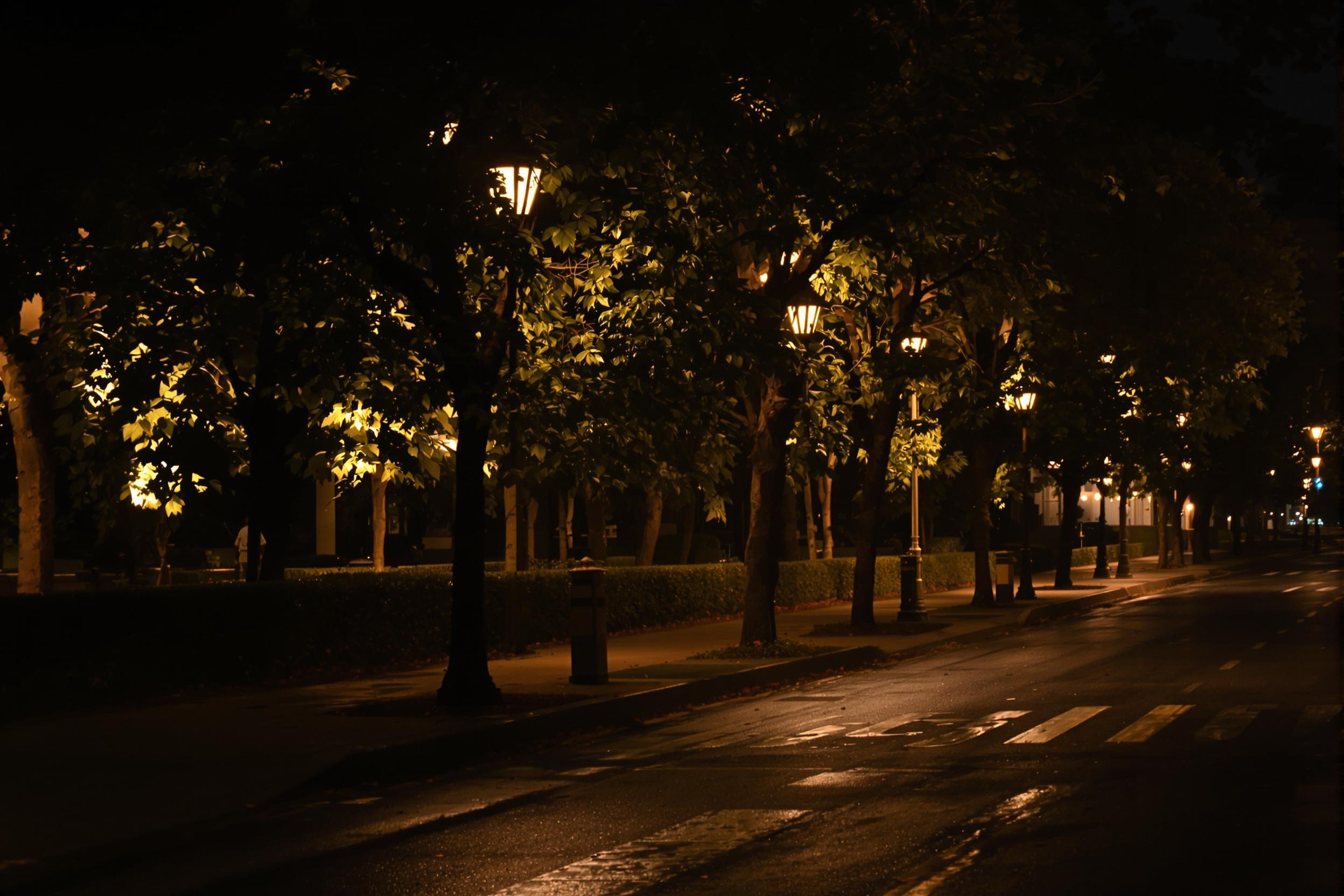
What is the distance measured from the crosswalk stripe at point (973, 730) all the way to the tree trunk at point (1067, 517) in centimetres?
2777

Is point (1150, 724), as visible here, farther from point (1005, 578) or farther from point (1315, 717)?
point (1005, 578)

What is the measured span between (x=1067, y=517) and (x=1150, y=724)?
98.5 ft

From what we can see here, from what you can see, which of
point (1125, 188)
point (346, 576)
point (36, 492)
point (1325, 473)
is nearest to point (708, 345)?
point (346, 576)

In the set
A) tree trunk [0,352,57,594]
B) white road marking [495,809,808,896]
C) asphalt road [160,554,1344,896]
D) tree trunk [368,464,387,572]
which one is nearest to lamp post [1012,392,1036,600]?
tree trunk [368,464,387,572]

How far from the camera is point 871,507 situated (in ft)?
96.3

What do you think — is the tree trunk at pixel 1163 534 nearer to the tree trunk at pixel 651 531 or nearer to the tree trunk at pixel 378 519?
the tree trunk at pixel 651 531

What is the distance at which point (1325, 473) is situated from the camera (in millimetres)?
102625

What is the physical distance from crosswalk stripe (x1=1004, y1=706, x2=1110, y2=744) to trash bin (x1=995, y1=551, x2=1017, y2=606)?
67.5 feet

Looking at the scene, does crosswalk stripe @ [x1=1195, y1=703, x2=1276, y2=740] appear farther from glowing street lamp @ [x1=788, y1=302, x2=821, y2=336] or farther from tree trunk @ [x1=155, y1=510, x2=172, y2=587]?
tree trunk @ [x1=155, y1=510, x2=172, y2=587]

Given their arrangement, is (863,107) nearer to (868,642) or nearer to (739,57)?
(739,57)

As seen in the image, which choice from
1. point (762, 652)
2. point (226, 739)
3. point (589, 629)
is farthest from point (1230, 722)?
point (226, 739)

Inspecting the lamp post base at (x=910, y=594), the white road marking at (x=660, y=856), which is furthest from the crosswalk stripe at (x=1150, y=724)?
the lamp post base at (x=910, y=594)

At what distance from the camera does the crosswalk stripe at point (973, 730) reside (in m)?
13.7

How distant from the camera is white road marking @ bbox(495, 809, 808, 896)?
8.23 metres
